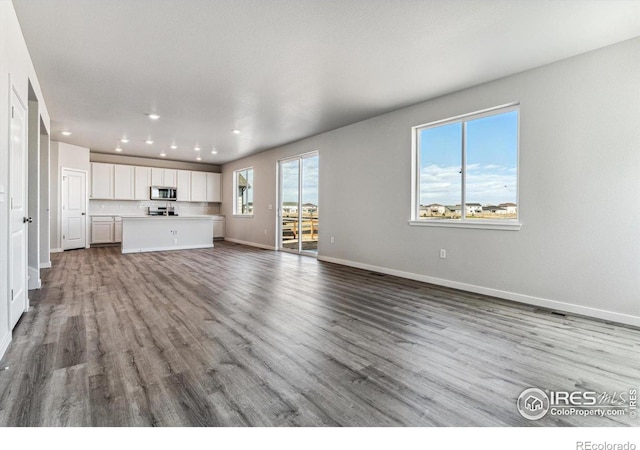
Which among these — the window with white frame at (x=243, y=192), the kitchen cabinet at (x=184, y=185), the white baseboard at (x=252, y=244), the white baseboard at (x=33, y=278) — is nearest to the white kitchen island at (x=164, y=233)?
the white baseboard at (x=252, y=244)

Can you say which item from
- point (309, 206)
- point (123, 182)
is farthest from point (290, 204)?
point (123, 182)

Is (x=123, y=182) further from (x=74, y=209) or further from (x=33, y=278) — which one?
(x=33, y=278)

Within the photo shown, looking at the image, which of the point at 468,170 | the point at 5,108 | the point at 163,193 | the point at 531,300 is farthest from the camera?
the point at 163,193

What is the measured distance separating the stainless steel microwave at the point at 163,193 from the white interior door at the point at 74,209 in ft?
5.68

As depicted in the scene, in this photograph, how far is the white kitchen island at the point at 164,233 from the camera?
7457mm

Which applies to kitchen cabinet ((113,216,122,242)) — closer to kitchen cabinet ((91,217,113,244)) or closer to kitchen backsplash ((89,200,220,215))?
kitchen cabinet ((91,217,113,244))

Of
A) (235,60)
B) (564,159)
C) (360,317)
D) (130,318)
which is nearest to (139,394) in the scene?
(130,318)

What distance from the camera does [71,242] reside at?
784cm

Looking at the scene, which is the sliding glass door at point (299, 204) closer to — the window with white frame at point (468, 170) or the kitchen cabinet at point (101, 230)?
the window with white frame at point (468, 170)

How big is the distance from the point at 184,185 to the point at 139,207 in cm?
144

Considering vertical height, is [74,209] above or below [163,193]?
below

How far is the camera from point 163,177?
9773 millimetres

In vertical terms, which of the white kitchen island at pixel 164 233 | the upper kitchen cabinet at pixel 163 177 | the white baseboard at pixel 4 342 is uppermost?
the upper kitchen cabinet at pixel 163 177
